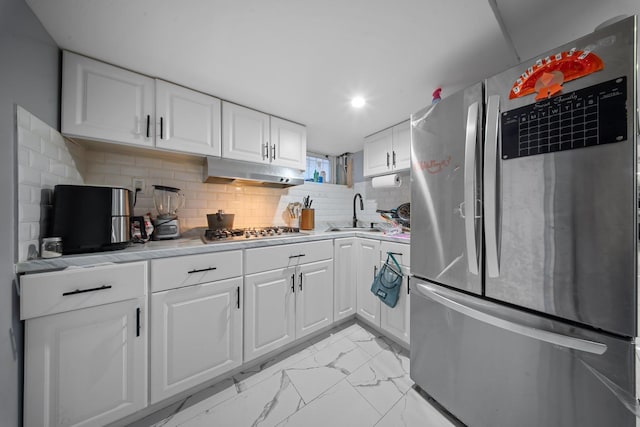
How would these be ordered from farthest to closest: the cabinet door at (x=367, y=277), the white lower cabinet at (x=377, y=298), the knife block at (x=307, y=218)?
the knife block at (x=307, y=218) < the cabinet door at (x=367, y=277) < the white lower cabinet at (x=377, y=298)

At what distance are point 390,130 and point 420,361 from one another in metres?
2.00

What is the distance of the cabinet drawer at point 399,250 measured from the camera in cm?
160

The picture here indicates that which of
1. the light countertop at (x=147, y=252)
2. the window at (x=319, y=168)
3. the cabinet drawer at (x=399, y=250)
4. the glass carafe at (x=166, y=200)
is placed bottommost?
the cabinet drawer at (x=399, y=250)

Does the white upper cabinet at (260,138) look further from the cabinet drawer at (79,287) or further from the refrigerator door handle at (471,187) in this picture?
the refrigerator door handle at (471,187)

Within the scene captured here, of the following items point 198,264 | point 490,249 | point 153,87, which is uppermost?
point 153,87

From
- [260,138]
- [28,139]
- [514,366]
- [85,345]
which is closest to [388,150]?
[260,138]

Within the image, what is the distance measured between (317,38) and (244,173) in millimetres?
1073

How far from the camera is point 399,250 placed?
5.40ft

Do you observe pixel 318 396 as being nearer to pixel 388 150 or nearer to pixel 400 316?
pixel 400 316

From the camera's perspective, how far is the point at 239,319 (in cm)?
141

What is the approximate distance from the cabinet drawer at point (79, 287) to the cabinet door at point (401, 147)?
84.9 inches

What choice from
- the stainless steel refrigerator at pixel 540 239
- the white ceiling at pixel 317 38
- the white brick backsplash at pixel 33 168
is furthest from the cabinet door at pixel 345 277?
the white brick backsplash at pixel 33 168

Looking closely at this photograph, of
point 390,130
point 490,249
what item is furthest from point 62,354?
point 390,130

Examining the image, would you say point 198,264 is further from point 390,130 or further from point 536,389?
point 390,130
